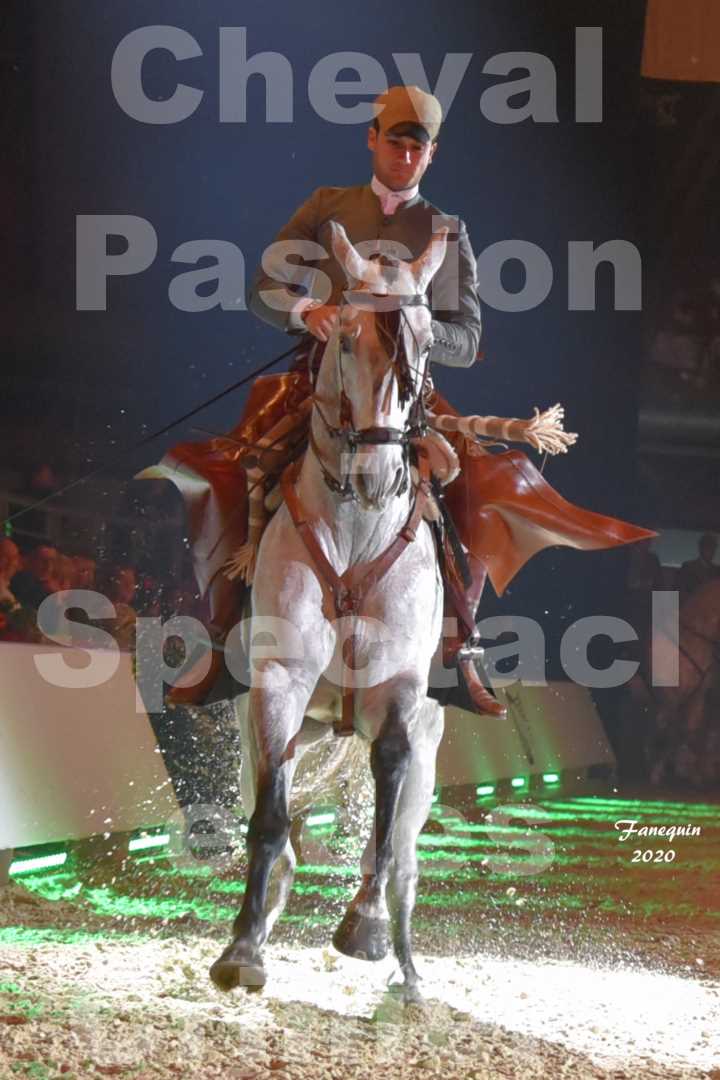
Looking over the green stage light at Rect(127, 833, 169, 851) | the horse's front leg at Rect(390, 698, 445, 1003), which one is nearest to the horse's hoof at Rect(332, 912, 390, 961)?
the horse's front leg at Rect(390, 698, 445, 1003)

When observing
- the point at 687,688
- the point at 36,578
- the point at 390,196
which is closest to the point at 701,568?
the point at 687,688

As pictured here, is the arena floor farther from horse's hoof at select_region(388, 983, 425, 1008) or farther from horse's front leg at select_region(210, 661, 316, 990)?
horse's front leg at select_region(210, 661, 316, 990)

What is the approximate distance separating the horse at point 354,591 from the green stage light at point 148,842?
89.9 inches

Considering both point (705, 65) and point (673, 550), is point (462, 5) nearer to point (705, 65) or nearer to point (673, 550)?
point (705, 65)

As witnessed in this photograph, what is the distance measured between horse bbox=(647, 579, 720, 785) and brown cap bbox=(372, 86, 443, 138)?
560cm

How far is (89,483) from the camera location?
6367 mm

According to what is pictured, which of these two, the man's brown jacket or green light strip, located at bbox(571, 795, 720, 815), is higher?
the man's brown jacket

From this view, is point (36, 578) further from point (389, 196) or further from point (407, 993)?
point (407, 993)

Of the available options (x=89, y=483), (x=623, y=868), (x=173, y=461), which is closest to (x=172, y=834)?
(x=89, y=483)

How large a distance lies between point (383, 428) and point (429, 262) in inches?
18.7

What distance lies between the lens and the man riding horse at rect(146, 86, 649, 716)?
3795 millimetres

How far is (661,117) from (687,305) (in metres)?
1.30

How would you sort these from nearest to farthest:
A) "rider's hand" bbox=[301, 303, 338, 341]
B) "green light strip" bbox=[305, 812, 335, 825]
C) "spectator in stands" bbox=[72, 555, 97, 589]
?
"rider's hand" bbox=[301, 303, 338, 341], "spectator in stands" bbox=[72, 555, 97, 589], "green light strip" bbox=[305, 812, 335, 825]

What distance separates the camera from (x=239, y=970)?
3139 mm
